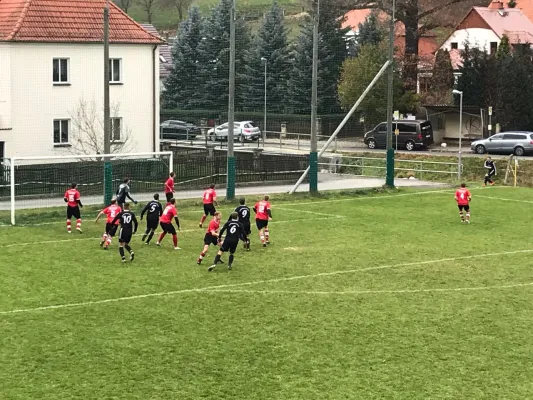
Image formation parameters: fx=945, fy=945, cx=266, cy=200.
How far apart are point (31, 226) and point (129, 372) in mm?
17495

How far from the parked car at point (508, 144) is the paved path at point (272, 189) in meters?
9.30

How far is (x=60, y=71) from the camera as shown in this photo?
48.1 m

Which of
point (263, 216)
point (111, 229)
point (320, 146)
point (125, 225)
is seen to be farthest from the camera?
point (320, 146)

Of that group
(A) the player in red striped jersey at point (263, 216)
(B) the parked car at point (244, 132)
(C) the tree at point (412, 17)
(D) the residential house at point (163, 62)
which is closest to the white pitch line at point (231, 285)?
(A) the player in red striped jersey at point (263, 216)

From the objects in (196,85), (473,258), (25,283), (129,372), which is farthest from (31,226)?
(196,85)

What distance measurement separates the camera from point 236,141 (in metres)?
67.5

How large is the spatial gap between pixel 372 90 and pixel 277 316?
4681 centimetres

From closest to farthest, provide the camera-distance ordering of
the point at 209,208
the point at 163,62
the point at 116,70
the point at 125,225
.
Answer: the point at 125,225, the point at 209,208, the point at 116,70, the point at 163,62

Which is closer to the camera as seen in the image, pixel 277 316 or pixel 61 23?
pixel 277 316

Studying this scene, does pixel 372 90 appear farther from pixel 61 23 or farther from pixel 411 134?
pixel 61 23

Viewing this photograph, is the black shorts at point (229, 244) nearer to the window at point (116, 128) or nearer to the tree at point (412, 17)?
the window at point (116, 128)

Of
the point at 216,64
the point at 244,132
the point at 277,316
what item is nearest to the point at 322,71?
the point at 244,132

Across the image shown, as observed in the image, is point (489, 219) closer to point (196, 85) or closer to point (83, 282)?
point (83, 282)

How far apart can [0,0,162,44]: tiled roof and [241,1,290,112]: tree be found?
77.5 feet
